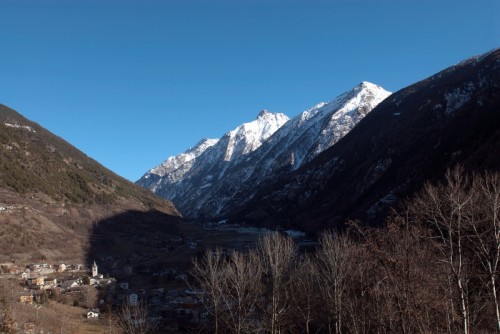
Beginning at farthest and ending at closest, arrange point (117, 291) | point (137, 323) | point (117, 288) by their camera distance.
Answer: point (117, 288), point (117, 291), point (137, 323)

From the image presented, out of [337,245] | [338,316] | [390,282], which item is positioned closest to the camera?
[390,282]

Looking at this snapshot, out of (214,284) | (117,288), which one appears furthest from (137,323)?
(117,288)

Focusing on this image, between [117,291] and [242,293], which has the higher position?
[242,293]

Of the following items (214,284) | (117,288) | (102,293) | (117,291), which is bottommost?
(117,291)

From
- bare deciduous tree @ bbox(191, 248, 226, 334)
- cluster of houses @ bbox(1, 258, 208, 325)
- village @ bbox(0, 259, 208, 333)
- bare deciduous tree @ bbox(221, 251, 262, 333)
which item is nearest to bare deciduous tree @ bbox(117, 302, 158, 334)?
village @ bbox(0, 259, 208, 333)

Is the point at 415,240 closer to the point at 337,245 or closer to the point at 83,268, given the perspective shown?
the point at 337,245

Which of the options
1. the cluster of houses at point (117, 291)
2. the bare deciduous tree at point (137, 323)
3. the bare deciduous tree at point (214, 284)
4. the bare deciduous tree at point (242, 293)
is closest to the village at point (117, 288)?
the cluster of houses at point (117, 291)

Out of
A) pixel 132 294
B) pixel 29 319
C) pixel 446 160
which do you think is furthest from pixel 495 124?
pixel 29 319

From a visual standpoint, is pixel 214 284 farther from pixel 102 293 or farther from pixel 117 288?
pixel 117 288

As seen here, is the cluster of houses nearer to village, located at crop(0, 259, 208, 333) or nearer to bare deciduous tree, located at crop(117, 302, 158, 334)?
village, located at crop(0, 259, 208, 333)

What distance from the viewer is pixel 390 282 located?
27141 millimetres

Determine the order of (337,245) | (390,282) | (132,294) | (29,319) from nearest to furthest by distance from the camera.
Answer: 1. (390,282)
2. (337,245)
3. (29,319)
4. (132,294)

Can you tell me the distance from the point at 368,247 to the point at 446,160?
153540 mm

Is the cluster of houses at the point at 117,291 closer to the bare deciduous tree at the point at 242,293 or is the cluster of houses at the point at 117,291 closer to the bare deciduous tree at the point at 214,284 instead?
the bare deciduous tree at the point at 214,284
